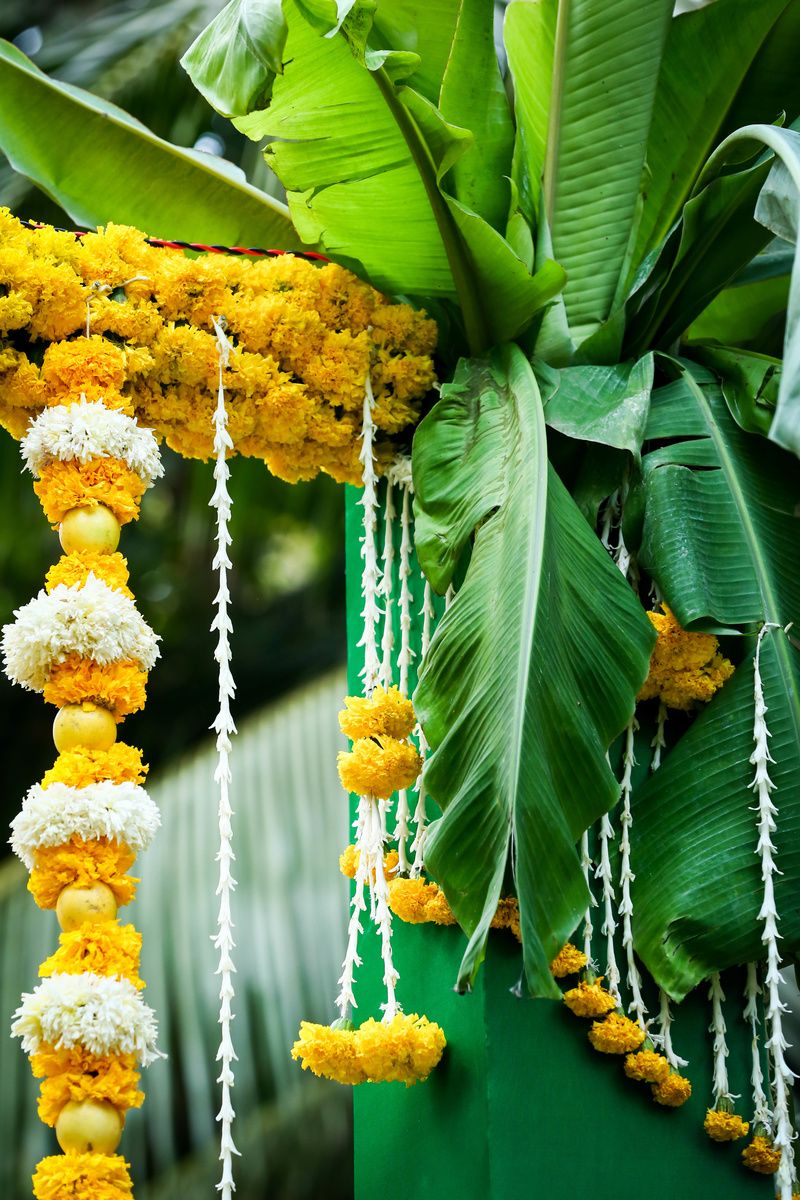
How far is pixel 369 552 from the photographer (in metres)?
2.17

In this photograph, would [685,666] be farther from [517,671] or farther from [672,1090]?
[672,1090]

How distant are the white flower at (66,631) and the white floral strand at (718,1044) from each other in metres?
1.11

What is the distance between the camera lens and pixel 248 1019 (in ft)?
13.0

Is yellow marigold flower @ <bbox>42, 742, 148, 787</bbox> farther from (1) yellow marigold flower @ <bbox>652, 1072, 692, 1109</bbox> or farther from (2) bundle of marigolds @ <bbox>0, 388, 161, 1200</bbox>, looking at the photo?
(1) yellow marigold flower @ <bbox>652, 1072, 692, 1109</bbox>

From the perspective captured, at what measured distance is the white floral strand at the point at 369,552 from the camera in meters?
2.11

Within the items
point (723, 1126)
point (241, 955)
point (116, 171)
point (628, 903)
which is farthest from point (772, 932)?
point (241, 955)

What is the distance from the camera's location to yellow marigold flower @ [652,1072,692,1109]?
1998 mm

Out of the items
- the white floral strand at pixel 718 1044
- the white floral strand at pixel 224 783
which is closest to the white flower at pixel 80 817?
the white floral strand at pixel 224 783

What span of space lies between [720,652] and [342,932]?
230 cm

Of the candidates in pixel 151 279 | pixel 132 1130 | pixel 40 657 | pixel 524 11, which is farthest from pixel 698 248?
pixel 132 1130

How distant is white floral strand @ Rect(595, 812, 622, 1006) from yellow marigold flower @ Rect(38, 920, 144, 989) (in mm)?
745

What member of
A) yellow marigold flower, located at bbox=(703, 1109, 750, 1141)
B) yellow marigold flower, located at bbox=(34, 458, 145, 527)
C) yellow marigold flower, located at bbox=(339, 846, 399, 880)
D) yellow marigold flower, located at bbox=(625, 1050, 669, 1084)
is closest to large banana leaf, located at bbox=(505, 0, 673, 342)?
yellow marigold flower, located at bbox=(34, 458, 145, 527)

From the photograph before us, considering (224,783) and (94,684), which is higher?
(94,684)

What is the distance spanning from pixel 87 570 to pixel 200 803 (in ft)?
7.02
